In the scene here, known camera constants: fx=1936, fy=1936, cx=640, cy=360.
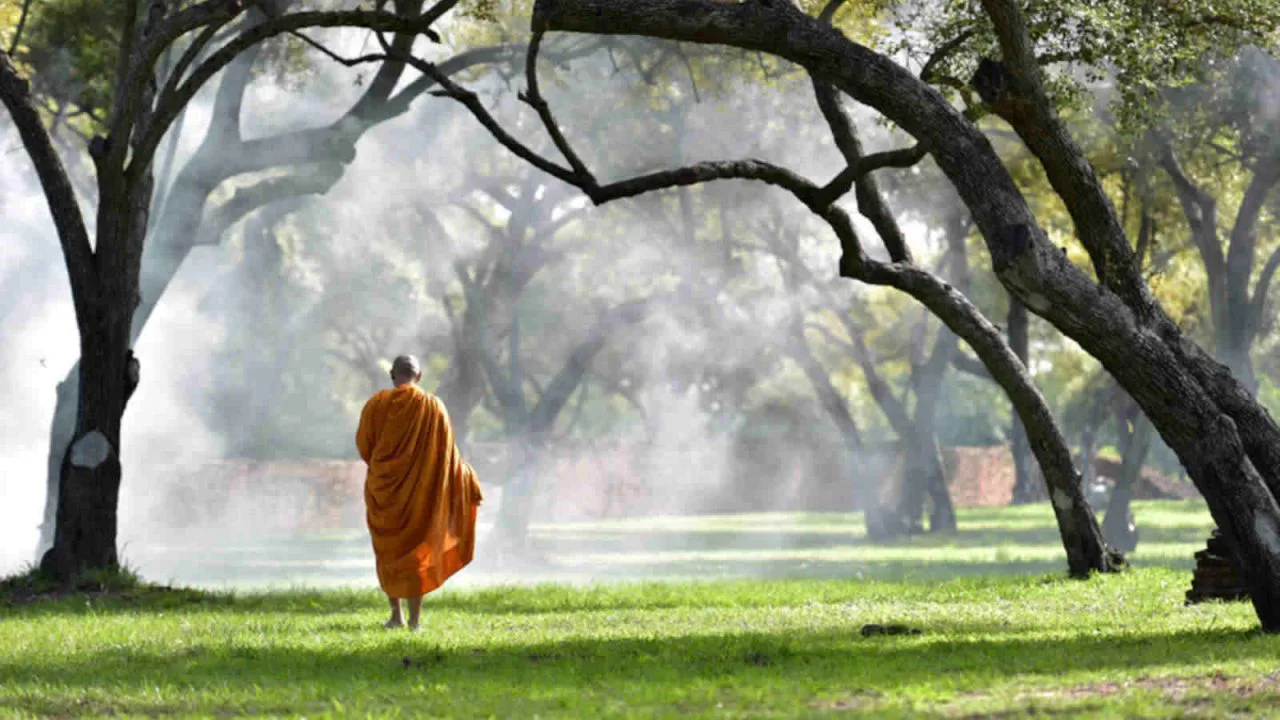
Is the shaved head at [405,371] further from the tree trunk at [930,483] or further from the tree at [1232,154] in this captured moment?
the tree trunk at [930,483]

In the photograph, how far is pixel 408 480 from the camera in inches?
502

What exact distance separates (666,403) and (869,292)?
35.1ft

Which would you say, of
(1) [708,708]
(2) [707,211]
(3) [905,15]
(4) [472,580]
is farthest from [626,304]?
(1) [708,708]

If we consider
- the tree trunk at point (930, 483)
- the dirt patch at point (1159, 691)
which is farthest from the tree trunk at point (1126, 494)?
the dirt patch at point (1159, 691)

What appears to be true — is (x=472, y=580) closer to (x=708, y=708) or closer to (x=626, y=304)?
(x=626, y=304)

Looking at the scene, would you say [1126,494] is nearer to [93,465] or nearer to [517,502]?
[517,502]

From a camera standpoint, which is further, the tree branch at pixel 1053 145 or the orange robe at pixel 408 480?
the orange robe at pixel 408 480

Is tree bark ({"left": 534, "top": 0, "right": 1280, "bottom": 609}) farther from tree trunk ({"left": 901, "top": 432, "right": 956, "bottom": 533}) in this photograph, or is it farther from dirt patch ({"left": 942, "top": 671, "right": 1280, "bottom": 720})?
tree trunk ({"left": 901, "top": 432, "right": 956, "bottom": 533})

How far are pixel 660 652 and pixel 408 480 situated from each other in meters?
2.80

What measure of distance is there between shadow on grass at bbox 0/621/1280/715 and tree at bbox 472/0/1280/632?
0.86 meters

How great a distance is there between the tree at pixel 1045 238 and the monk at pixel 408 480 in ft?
9.16

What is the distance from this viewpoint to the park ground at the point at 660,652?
8.28 meters

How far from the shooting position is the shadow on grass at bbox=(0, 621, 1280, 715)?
342 inches

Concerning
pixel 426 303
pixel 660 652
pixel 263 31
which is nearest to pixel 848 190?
pixel 660 652
